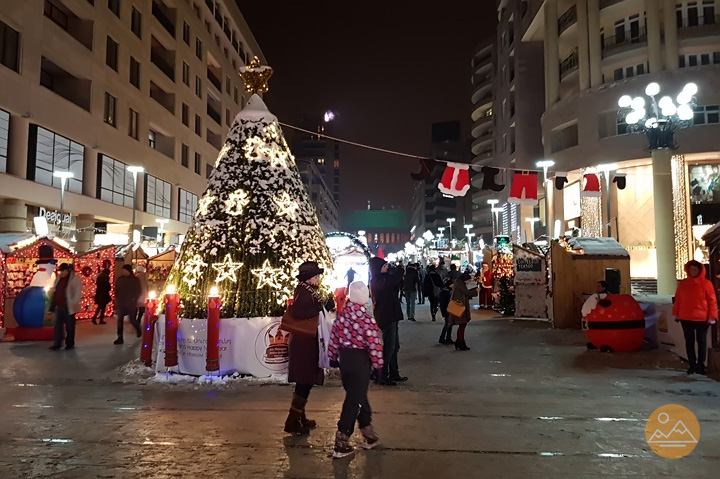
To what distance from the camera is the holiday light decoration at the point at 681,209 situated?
96.2 feet

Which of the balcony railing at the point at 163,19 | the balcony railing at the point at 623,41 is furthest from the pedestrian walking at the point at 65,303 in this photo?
the balcony railing at the point at 623,41

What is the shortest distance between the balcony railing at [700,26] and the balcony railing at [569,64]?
21.3 ft

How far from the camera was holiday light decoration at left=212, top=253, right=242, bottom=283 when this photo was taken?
320 inches

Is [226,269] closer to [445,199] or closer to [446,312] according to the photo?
[446,312]

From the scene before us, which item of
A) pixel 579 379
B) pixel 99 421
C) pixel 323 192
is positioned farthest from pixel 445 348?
pixel 323 192

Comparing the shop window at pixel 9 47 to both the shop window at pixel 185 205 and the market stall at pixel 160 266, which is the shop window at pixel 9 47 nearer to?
the market stall at pixel 160 266

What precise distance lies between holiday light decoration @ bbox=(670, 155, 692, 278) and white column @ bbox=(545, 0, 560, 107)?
993cm

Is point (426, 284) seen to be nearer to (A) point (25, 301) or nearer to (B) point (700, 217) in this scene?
(A) point (25, 301)

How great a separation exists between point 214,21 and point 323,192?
7557 centimetres

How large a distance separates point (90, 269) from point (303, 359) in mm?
14309

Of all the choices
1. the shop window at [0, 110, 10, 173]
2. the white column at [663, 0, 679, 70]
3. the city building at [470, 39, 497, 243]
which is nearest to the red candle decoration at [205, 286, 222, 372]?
the shop window at [0, 110, 10, 173]

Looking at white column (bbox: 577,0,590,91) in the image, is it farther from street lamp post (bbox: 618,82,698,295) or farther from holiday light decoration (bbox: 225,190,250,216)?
holiday light decoration (bbox: 225,190,250,216)

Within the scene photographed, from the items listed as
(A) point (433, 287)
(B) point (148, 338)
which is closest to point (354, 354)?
(B) point (148, 338)

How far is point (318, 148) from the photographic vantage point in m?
154
